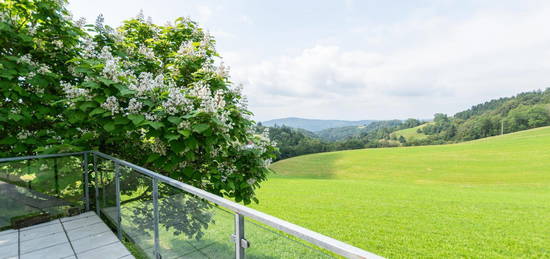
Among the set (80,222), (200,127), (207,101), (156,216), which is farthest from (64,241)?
(207,101)

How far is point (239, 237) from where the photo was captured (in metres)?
1.70

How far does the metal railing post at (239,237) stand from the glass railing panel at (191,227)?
57 millimetres

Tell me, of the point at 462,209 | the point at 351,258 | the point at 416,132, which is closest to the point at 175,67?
the point at 351,258

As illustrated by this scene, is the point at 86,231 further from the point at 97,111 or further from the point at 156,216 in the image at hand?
the point at 97,111

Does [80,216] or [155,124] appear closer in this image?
[155,124]

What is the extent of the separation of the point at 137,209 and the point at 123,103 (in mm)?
1439

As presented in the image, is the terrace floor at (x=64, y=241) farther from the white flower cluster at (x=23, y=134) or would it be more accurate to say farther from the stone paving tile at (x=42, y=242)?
the white flower cluster at (x=23, y=134)

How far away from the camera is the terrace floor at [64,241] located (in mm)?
3084

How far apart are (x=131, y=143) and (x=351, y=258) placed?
14.7ft

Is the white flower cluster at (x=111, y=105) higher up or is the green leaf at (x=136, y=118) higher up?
the white flower cluster at (x=111, y=105)

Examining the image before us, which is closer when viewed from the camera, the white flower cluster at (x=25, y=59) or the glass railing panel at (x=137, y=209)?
the glass railing panel at (x=137, y=209)

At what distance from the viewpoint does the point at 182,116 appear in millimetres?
2885

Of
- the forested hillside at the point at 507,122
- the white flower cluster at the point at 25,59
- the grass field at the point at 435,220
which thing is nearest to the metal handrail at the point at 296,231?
the white flower cluster at the point at 25,59

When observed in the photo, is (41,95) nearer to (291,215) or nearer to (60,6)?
(60,6)
